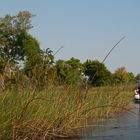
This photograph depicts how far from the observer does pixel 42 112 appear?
9531 millimetres

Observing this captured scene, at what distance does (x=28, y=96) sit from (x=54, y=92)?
1.70 m

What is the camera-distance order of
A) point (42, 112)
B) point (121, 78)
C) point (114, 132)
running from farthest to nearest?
1. point (121, 78)
2. point (114, 132)
3. point (42, 112)

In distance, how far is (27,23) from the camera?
211 feet

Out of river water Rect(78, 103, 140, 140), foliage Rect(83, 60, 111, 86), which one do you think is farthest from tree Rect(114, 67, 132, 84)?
river water Rect(78, 103, 140, 140)

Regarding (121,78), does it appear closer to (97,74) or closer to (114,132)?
(114,132)

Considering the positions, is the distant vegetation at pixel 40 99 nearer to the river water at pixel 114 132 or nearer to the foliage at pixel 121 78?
the river water at pixel 114 132

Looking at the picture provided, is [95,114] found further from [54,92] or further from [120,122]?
[54,92]

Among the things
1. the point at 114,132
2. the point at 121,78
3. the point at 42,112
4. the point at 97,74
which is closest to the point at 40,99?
the point at 42,112

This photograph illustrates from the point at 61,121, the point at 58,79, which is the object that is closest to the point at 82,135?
the point at 61,121

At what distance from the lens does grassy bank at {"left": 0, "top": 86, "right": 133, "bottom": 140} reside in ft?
26.6

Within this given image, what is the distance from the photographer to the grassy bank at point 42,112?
810 cm

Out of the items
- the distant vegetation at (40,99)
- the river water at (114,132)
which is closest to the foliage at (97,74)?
the distant vegetation at (40,99)

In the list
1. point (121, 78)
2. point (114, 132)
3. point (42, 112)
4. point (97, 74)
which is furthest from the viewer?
point (121, 78)

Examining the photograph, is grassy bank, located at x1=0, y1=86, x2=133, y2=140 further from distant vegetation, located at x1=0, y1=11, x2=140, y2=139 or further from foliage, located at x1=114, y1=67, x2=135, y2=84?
foliage, located at x1=114, y1=67, x2=135, y2=84
